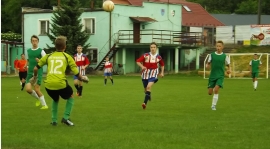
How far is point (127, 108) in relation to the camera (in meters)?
16.9

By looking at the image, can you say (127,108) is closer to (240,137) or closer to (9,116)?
(9,116)

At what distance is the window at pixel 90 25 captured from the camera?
6175 cm

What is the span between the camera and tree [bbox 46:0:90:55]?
55.8 m

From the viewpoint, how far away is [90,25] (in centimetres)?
6191

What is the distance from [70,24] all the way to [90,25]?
5.40 meters

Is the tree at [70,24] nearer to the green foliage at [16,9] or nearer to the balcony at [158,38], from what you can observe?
the balcony at [158,38]

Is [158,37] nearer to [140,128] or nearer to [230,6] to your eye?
[140,128]

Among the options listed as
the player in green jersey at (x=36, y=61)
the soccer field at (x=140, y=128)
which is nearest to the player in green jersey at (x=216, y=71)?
the soccer field at (x=140, y=128)

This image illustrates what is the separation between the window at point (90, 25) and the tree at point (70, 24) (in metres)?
4.79

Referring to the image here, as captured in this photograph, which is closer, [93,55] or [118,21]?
[118,21]

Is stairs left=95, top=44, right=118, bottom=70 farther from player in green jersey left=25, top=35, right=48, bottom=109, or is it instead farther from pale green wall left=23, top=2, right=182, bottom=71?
player in green jersey left=25, top=35, right=48, bottom=109

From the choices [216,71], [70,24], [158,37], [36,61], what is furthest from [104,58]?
[36,61]

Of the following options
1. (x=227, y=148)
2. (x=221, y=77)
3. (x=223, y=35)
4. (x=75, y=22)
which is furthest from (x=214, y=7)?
(x=227, y=148)

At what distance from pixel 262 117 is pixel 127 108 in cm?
429
